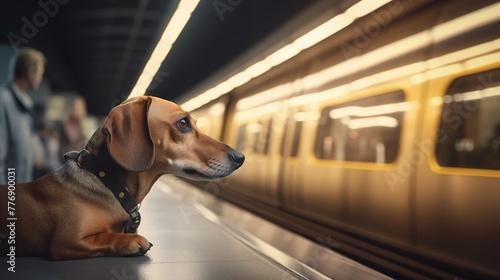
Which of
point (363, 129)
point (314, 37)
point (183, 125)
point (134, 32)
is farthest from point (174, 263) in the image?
point (134, 32)

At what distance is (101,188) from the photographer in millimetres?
1408

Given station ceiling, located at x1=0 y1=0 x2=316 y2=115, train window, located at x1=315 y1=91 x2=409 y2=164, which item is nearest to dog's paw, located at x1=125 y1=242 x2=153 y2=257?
station ceiling, located at x1=0 y1=0 x2=316 y2=115

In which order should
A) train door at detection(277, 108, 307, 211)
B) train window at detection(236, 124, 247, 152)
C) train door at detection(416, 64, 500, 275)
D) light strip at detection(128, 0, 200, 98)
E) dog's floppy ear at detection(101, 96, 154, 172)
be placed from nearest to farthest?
dog's floppy ear at detection(101, 96, 154, 172)
light strip at detection(128, 0, 200, 98)
train door at detection(416, 64, 500, 275)
train door at detection(277, 108, 307, 211)
train window at detection(236, 124, 247, 152)

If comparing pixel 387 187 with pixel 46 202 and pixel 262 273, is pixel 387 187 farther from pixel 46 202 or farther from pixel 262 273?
pixel 46 202

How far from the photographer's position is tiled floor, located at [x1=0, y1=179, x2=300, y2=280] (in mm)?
1353

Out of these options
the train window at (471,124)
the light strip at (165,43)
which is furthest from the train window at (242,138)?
the light strip at (165,43)

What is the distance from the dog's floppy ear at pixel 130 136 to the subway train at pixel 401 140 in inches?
49.6

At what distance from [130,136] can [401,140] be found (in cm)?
391

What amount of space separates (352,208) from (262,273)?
12.9 ft

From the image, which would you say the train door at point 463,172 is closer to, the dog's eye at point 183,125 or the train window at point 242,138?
the dog's eye at point 183,125

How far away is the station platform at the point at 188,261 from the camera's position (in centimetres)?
137

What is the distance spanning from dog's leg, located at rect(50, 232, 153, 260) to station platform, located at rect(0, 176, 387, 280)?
2 centimetres

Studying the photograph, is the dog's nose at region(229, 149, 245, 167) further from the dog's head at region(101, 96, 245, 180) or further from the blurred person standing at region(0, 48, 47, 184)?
the blurred person standing at region(0, 48, 47, 184)

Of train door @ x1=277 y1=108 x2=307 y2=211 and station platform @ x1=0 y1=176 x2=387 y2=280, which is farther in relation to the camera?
train door @ x1=277 y1=108 x2=307 y2=211
